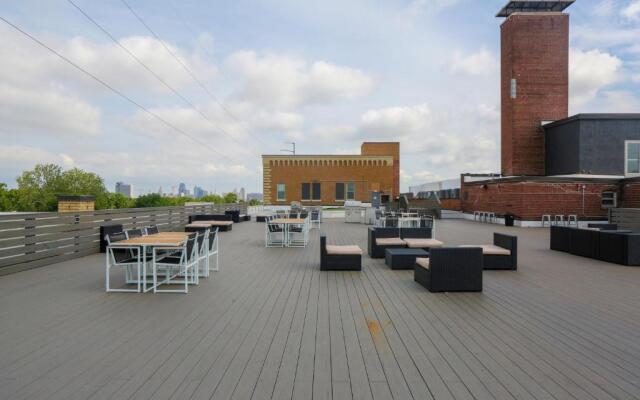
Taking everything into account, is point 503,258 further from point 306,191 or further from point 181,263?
point 306,191

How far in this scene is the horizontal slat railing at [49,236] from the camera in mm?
7020

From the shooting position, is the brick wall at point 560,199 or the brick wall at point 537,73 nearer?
the brick wall at point 560,199

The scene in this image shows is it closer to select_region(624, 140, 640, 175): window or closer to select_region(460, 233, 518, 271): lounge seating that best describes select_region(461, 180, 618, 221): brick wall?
select_region(624, 140, 640, 175): window

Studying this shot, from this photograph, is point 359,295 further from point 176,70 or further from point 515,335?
point 176,70

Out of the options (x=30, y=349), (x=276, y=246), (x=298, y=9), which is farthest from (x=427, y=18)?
(x=30, y=349)

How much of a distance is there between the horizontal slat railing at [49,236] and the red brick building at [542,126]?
18.2 metres

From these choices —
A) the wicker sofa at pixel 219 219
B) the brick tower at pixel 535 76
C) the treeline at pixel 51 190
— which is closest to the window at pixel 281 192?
the treeline at pixel 51 190

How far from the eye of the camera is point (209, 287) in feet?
19.6

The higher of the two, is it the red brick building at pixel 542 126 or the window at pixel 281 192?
the red brick building at pixel 542 126

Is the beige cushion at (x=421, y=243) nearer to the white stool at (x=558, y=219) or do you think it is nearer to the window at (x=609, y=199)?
the white stool at (x=558, y=219)

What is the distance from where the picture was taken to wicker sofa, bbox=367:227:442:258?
878cm

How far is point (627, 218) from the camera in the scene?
13.4 m

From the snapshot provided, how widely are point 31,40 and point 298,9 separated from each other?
8248 millimetres

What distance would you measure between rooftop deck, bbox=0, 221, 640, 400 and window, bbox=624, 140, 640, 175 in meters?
18.6
